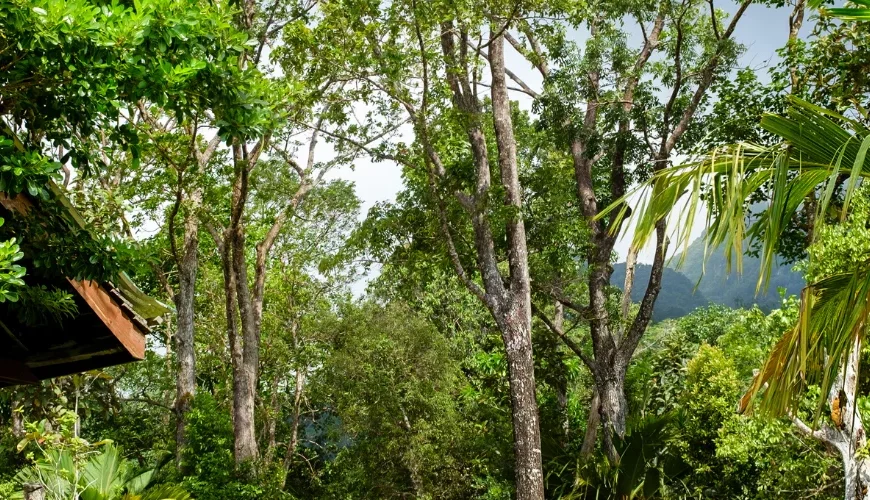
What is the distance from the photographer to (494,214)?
9422 mm

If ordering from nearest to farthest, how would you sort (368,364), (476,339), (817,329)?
1. (817,329)
2. (368,364)
3. (476,339)

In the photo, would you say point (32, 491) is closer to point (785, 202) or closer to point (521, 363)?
point (785, 202)

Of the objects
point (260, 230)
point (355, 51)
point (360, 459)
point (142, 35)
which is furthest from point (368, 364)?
point (142, 35)

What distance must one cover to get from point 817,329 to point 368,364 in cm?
1218

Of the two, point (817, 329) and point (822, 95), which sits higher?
point (822, 95)

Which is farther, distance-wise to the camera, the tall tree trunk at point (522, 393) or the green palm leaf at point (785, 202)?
the tall tree trunk at point (522, 393)

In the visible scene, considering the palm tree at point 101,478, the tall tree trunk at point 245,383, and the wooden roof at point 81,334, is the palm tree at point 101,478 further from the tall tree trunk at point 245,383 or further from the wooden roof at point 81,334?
the wooden roof at point 81,334

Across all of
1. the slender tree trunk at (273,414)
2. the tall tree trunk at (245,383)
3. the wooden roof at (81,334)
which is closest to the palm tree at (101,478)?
the tall tree trunk at (245,383)

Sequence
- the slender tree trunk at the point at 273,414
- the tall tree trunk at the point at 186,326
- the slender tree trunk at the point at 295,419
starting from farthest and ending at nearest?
1. the slender tree trunk at the point at 295,419
2. the slender tree trunk at the point at 273,414
3. the tall tree trunk at the point at 186,326

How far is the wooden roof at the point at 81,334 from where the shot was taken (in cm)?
357

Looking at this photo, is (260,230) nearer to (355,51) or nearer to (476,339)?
(476,339)

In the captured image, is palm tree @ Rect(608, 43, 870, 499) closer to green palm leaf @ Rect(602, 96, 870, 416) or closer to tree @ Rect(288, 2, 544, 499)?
green palm leaf @ Rect(602, 96, 870, 416)

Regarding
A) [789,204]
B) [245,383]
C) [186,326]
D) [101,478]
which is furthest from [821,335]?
[186,326]

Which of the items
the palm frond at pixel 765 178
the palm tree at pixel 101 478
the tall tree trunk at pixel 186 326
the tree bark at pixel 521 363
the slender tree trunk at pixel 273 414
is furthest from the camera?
the slender tree trunk at pixel 273 414
